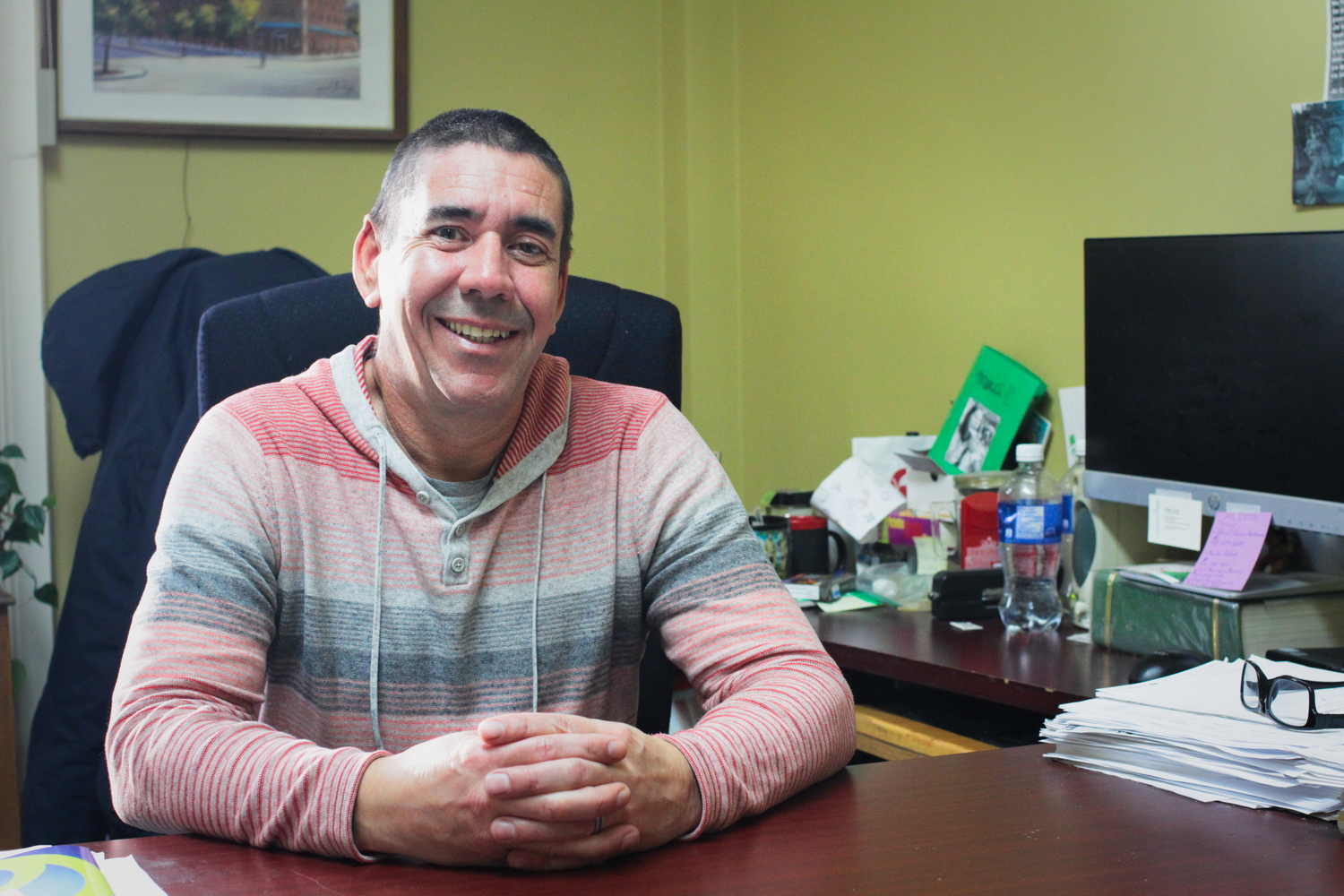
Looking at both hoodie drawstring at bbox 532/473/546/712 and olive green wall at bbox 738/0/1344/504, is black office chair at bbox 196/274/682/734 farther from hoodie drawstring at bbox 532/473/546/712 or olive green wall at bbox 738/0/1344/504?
olive green wall at bbox 738/0/1344/504

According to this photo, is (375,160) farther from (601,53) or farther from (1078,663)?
(1078,663)

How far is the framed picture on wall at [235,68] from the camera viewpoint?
2.67 m

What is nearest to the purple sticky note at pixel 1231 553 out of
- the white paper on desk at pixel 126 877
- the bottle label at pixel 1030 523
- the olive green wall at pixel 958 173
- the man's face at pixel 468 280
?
the bottle label at pixel 1030 523

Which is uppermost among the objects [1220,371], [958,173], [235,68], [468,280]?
[235,68]

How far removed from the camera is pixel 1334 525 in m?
1.49

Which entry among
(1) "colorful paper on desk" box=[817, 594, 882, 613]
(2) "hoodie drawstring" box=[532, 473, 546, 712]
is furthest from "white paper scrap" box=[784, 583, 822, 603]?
(2) "hoodie drawstring" box=[532, 473, 546, 712]

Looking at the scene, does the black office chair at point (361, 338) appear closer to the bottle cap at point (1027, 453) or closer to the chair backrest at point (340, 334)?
the chair backrest at point (340, 334)

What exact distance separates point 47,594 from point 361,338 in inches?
58.1

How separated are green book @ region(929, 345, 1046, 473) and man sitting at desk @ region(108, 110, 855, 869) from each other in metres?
1.10

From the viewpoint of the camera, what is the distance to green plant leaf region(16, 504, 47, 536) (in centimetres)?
240

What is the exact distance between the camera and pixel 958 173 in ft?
7.93

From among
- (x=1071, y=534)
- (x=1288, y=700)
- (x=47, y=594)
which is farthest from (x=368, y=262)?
(x=47, y=594)

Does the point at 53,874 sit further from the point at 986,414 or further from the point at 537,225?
the point at 986,414

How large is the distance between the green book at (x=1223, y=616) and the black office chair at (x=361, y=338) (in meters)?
0.64
